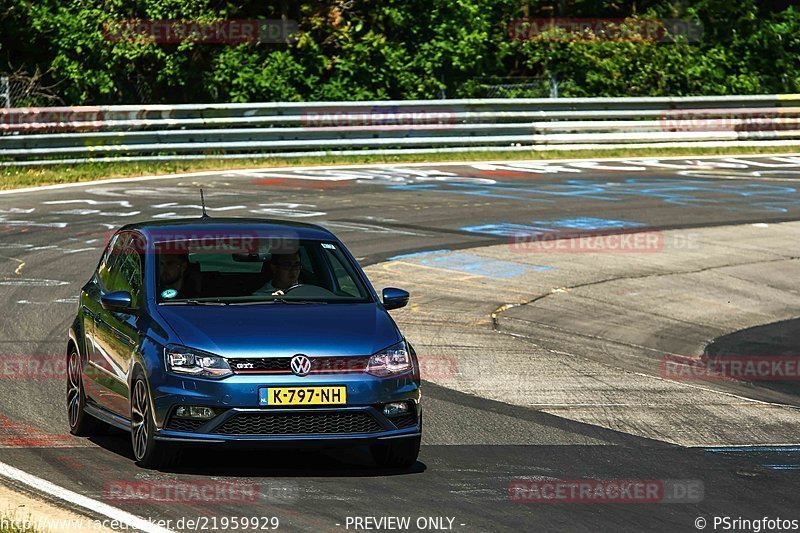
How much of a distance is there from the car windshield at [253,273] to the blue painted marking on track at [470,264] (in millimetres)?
7854

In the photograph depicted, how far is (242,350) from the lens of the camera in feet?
27.6

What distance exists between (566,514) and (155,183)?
1839 cm

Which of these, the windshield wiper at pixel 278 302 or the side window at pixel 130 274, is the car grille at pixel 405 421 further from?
the side window at pixel 130 274

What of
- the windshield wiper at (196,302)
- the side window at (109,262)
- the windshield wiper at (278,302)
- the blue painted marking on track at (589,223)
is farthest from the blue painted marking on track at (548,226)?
the windshield wiper at (196,302)

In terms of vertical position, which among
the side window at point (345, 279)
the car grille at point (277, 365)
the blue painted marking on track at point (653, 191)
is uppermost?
the side window at point (345, 279)

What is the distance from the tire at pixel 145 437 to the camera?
852cm

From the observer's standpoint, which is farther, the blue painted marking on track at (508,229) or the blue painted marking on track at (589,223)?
the blue painted marking on track at (589,223)

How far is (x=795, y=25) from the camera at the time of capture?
118ft

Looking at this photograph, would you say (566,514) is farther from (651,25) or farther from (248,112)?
(651,25)

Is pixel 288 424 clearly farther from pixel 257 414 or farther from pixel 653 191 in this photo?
pixel 653 191

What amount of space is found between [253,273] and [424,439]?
1628 millimetres

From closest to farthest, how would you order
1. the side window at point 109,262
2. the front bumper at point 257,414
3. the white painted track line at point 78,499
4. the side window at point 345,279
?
the white painted track line at point 78,499, the front bumper at point 257,414, the side window at point 345,279, the side window at point 109,262

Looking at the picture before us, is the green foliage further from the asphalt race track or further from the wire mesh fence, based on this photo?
the asphalt race track

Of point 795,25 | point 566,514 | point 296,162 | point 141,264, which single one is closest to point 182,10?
point 296,162
